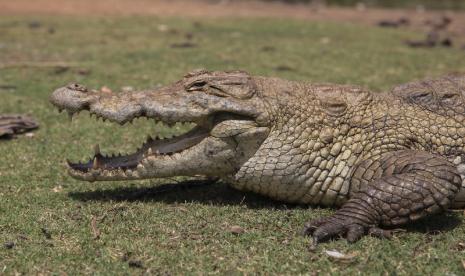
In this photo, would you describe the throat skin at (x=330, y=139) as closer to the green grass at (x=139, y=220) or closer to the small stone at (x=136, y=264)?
the green grass at (x=139, y=220)

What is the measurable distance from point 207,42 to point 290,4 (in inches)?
383

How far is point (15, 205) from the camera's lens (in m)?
4.20

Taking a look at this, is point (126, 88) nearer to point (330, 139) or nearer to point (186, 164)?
point (186, 164)

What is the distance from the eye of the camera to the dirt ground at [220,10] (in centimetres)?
1556

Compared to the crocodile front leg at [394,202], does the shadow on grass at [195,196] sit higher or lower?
lower

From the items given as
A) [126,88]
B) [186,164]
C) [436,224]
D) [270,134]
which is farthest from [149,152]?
[126,88]

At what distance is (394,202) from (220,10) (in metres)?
14.3

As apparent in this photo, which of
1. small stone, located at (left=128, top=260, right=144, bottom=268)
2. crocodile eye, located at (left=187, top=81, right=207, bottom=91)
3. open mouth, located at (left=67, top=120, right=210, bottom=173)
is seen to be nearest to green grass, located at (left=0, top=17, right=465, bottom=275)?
small stone, located at (left=128, top=260, right=144, bottom=268)

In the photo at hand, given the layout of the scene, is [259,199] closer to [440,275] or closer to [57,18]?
[440,275]

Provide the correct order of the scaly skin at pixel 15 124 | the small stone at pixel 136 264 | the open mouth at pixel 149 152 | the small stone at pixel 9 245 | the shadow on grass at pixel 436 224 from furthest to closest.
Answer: the scaly skin at pixel 15 124
the open mouth at pixel 149 152
the shadow on grass at pixel 436 224
the small stone at pixel 9 245
the small stone at pixel 136 264

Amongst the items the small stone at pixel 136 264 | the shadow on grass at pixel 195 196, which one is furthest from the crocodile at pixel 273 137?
the small stone at pixel 136 264

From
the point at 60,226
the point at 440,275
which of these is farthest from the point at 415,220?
the point at 60,226

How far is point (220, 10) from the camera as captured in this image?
17.3 m

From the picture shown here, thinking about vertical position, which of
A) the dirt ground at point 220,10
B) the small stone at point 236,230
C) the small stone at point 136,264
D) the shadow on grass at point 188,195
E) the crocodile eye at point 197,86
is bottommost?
the dirt ground at point 220,10
